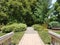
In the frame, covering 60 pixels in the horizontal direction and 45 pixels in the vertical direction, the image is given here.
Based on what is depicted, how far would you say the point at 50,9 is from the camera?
36.2 meters

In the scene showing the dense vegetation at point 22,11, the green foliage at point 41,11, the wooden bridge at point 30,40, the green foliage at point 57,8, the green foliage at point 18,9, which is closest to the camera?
the wooden bridge at point 30,40

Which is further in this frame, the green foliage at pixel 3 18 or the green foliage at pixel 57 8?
the green foliage at pixel 3 18

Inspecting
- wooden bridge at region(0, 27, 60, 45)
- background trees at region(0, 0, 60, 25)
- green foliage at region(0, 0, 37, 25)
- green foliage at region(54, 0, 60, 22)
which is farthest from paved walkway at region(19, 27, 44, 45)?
green foliage at region(0, 0, 37, 25)

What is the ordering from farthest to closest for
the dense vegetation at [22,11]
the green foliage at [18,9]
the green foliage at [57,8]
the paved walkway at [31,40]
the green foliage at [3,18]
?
the green foliage at [18,9], the green foliage at [3,18], the dense vegetation at [22,11], the green foliage at [57,8], the paved walkway at [31,40]

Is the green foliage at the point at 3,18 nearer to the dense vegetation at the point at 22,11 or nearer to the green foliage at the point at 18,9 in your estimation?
the dense vegetation at the point at 22,11

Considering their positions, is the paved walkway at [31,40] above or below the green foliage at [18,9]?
below

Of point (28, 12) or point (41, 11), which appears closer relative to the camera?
point (41, 11)

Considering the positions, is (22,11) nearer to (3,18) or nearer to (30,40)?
(3,18)

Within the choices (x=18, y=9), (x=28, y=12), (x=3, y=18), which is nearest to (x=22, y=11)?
(x=18, y=9)

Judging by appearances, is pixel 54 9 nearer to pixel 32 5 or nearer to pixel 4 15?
pixel 32 5

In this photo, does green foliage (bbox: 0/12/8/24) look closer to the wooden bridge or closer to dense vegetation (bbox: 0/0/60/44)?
dense vegetation (bbox: 0/0/60/44)

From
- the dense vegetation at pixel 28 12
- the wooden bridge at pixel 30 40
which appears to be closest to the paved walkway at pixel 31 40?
the wooden bridge at pixel 30 40

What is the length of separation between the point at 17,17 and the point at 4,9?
119 inches

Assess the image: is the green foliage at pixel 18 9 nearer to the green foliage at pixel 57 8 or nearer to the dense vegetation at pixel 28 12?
the dense vegetation at pixel 28 12
